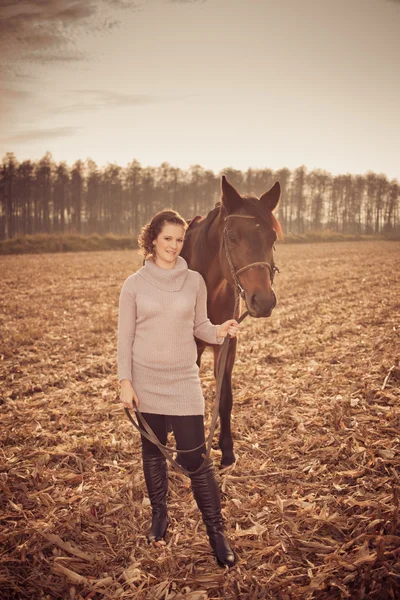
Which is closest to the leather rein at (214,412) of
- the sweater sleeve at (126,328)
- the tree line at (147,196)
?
the sweater sleeve at (126,328)

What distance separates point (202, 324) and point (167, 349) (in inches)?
15.5

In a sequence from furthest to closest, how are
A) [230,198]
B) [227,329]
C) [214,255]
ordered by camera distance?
[214,255] → [230,198] → [227,329]

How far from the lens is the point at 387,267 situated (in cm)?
2041

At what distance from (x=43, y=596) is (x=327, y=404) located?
398cm

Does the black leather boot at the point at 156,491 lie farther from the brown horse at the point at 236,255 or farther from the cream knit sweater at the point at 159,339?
the brown horse at the point at 236,255

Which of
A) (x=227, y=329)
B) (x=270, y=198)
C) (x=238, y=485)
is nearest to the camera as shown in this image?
(x=227, y=329)

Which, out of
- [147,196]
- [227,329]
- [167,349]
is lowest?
[167,349]

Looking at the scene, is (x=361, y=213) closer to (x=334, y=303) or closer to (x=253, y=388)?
(x=334, y=303)

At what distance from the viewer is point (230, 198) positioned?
336cm

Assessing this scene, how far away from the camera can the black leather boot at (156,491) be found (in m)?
3.05

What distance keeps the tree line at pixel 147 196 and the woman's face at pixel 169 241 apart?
202 ft

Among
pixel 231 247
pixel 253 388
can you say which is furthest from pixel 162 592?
pixel 253 388

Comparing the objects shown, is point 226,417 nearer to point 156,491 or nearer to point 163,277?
point 156,491

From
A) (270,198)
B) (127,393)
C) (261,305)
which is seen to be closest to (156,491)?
(127,393)
